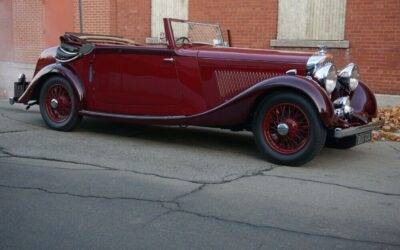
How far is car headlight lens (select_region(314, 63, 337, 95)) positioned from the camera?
20.0ft

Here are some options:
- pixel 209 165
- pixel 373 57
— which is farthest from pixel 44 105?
pixel 373 57

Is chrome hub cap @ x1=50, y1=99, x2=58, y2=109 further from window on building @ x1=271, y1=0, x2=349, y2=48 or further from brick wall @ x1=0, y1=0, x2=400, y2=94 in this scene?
window on building @ x1=271, y1=0, x2=349, y2=48

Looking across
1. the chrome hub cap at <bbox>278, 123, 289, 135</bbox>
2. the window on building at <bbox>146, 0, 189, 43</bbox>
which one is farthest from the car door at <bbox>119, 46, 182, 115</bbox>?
the window on building at <bbox>146, 0, 189, 43</bbox>

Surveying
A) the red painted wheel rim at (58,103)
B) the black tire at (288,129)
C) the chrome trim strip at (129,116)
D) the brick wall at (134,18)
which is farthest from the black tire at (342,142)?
the brick wall at (134,18)

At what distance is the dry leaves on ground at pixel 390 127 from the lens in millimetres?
8188

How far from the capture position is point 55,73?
7.87m

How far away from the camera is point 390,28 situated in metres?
10.2

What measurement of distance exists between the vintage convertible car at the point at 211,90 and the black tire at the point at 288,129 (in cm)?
1

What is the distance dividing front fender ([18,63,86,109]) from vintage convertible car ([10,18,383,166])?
0.05 ft

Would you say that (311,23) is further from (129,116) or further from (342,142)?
(129,116)

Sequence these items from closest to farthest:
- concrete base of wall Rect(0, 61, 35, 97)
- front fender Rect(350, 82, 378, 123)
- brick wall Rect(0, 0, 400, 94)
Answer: front fender Rect(350, 82, 378, 123)
brick wall Rect(0, 0, 400, 94)
concrete base of wall Rect(0, 61, 35, 97)

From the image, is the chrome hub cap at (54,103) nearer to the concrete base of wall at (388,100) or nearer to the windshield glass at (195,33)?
the windshield glass at (195,33)

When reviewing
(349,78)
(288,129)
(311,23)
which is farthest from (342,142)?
(311,23)

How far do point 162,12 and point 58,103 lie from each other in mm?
5945
